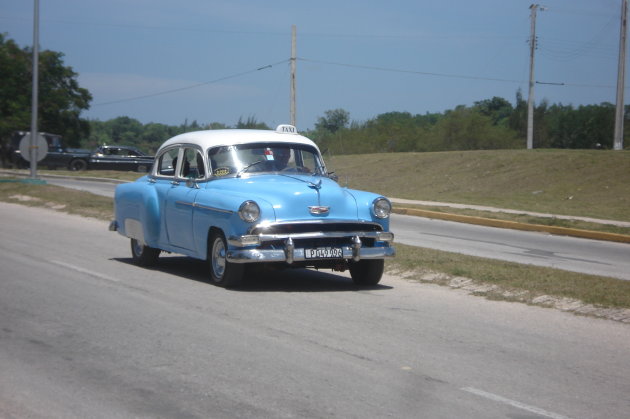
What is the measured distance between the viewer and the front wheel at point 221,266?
9711 mm

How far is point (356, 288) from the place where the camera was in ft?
34.1

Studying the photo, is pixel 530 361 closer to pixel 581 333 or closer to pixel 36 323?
pixel 581 333

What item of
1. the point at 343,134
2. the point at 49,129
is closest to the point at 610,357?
the point at 49,129

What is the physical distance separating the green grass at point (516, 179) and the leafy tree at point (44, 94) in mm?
27848

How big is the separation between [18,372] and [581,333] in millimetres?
4915

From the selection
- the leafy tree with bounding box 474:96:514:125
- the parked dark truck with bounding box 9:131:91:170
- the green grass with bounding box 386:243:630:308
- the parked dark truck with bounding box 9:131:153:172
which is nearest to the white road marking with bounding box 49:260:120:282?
the green grass with bounding box 386:243:630:308

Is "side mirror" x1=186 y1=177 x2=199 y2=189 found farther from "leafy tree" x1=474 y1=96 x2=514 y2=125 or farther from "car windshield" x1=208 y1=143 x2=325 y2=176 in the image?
"leafy tree" x1=474 y1=96 x2=514 y2=125

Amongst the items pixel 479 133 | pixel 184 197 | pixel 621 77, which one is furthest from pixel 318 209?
pixel 479 133

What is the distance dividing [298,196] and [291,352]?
3.13m

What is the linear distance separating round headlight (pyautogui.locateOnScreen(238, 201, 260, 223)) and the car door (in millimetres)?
1235

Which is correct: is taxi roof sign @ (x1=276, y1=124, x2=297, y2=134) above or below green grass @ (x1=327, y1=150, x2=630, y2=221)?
above

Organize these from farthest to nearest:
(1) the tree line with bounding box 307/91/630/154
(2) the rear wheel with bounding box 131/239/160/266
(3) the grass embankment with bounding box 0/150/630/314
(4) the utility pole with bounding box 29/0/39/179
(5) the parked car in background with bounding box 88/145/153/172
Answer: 1. (1) the tree line with bounding box 307/91/630/154
2. (5) the parked car in background with bounding box 88/145/153/172
3. (4) the utility pole with bounding box 29/0/39/179
4. (2) the rear wheel with bounding box 131/239/160/266
5. (3) the grass embankment with bounding box 0/150/630/314

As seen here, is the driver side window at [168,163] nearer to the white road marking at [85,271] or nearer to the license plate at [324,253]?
the white road marking at [85,271]

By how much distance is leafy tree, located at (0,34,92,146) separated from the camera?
197 feet
